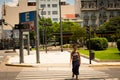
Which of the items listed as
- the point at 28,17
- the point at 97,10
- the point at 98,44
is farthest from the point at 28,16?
the point at 97,10

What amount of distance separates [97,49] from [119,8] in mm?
93118

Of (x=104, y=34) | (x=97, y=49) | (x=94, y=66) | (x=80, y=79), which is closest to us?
(x=80, y=79)


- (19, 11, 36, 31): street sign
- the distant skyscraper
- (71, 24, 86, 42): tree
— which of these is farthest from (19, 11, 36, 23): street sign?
the distant skyscraper

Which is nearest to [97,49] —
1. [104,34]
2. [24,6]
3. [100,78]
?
[100,78]

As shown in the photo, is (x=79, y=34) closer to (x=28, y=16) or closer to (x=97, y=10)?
(x=28, y=16)

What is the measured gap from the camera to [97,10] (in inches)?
5743

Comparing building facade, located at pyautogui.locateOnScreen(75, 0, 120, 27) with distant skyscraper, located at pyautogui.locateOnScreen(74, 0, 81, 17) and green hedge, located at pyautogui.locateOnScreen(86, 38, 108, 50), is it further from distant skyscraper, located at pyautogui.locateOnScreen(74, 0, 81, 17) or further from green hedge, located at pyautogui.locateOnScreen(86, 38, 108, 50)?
green hedge, located at pyautogui.locateOnScreen(86, 38, 108, 50)

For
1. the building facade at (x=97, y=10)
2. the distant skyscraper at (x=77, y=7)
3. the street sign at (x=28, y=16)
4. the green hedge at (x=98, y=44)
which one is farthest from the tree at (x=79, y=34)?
the distant skyscraper at (x=77, y=7)

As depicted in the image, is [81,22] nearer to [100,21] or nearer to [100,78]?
[100,21]

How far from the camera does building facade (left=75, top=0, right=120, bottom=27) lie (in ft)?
475

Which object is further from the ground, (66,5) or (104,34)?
(66,5)

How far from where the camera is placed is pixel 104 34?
340ft

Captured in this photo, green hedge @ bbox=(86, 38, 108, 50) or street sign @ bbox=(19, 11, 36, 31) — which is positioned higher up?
street sign @ bbox=(19, 11, 36, 31)

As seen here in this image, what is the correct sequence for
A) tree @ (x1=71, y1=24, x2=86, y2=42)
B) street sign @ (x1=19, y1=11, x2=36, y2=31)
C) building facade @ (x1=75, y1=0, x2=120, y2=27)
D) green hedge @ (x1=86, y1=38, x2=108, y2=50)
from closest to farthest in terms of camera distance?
street sign @ (x1=19, y1=11, x2=36, y2=31) < green hedge @ (x1=86, y1=38, x2=108, y2=50) < tree @ (x1=71, y1=24, x2=86, y2=42) < building facade @ (x1=75, y1=0, x2=120, y2=27)
